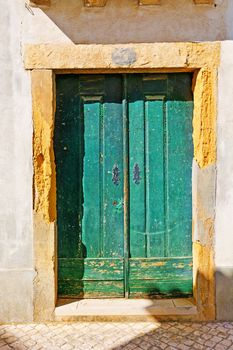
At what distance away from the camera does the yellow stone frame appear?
290 centimetres

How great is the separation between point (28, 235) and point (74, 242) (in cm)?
46

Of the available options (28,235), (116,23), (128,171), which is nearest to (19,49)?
(116,23)

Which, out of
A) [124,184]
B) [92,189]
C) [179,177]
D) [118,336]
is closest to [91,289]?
[118,336]

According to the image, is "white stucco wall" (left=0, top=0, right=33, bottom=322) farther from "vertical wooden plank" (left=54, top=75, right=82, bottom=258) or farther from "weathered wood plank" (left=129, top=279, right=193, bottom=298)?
"weathered wood plank" (left=129, top=279, right=193, bottom=298)

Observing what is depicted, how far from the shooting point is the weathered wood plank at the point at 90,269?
316 cm

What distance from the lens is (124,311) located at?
3.00m

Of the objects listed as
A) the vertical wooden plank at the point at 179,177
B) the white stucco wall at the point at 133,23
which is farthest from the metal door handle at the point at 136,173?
the white stucco wall at the point at 133,23

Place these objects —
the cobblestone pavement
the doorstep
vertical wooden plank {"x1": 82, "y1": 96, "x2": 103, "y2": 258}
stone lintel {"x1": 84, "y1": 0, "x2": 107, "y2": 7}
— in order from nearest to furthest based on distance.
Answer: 1. the cobblestone pavement
2. stone lintel {"x1": 84, "y1": 0, "x2": 107, "y2": 7}
3. the doorstep
4. vertical wooden plank {"x1": 82, "y1": 96, "x2": 103, "y2": 258}

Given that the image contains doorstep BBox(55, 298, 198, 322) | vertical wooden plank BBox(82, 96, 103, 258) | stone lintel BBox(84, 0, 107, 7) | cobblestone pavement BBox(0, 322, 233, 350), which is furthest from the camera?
vertical wooden plank BBox(82, 96, 103, 258)

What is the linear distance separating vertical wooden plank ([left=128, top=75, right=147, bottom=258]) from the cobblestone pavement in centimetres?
70

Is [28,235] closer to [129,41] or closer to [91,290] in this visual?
[91,290]

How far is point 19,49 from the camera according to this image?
9.57ft

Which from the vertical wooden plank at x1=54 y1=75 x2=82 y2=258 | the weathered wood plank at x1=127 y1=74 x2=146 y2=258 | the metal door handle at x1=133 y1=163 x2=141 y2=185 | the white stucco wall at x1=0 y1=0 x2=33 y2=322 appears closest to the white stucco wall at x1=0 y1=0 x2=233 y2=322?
the white stucco wall at x1=0 y1=0 x2=33 y2=322

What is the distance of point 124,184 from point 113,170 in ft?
0.58
